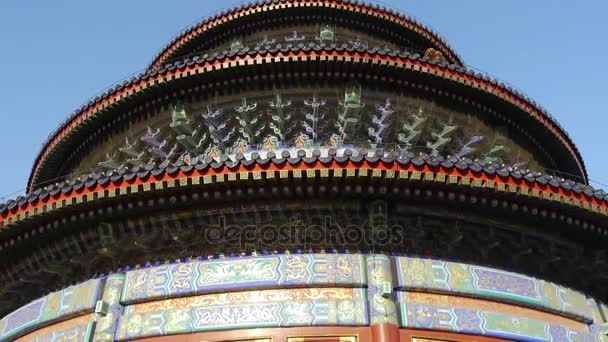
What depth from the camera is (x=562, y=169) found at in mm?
15039

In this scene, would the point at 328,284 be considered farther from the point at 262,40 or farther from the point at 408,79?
the point at 262,40

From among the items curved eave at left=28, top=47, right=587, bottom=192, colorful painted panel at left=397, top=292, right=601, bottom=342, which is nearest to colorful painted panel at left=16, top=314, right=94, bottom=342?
colorful painted panel at left=397, top=292, right=601, bottom=342

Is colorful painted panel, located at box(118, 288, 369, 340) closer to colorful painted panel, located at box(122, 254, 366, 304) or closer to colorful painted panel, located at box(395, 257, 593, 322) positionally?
colorful painted panel, located at box(122, 254, 366, 304)

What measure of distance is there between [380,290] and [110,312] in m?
3.76

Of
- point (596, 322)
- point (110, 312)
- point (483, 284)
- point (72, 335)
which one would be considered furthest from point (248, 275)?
point (596, 322)

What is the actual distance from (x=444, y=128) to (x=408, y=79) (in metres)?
1.34

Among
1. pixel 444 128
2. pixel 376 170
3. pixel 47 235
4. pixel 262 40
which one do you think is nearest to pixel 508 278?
pixel 376 170

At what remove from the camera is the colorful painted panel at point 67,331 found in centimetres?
866

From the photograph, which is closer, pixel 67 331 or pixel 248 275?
pixel 248 275

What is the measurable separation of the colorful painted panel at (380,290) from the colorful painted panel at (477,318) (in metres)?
0.22

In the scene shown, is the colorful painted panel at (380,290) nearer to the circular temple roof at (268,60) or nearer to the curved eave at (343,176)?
the curved eave at (343,176)

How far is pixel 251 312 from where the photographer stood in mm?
8117

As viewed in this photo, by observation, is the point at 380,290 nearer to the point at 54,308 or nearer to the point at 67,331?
the point at 67,331

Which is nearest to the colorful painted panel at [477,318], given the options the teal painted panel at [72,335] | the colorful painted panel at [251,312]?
the colorful painted panel at [251,312]
